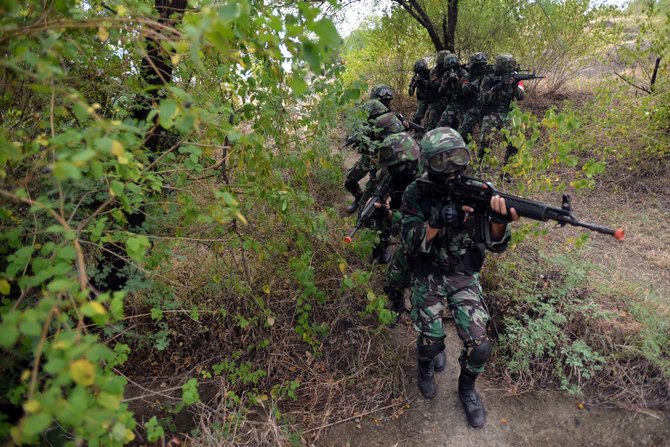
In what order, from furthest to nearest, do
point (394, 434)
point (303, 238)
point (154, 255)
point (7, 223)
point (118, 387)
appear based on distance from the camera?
point (303, 238) < point (394, 434) < point (154, 255) < point (7, 223) < point (118, 387)

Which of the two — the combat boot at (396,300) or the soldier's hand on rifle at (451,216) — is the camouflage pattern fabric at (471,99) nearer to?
the combat boot at (396,300)

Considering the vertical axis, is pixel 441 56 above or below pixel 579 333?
above

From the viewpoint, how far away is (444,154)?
2613 mm

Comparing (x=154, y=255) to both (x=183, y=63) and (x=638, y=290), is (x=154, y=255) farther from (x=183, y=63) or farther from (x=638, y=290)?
(x=638, y=290)

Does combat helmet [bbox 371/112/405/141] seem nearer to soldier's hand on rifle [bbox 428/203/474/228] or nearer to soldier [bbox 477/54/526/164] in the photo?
soldier's hand on rifle [bbox 428/203/474/228]

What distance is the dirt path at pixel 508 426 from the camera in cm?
254

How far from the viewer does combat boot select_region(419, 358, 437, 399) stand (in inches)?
113

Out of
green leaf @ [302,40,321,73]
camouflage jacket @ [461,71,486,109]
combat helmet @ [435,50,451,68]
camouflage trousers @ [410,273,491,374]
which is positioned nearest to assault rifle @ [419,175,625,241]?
camouflage trousers @ [410,273,491,374]

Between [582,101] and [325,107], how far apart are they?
6914 mm

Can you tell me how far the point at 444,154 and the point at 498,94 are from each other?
405cm

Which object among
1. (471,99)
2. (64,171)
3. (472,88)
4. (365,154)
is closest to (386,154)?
(365,154)

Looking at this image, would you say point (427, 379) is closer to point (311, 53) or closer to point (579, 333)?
point (579, 333)

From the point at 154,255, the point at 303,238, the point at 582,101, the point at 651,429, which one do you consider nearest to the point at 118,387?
the point at 154,255

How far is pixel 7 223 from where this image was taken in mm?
1911
